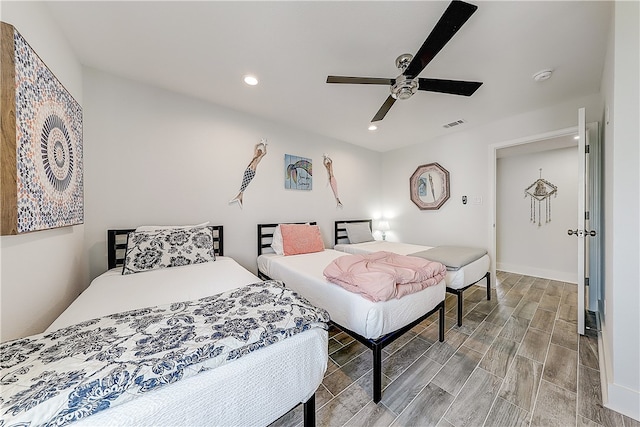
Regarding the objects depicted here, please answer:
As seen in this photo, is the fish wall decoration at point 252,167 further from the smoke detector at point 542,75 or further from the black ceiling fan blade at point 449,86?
the smoke detector at point 542,75

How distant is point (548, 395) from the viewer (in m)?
1.46

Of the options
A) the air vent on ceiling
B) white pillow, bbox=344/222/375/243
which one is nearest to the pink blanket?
white pillow, bbox=344/222/375/243

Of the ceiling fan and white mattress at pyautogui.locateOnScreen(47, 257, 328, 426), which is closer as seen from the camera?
white mattress at pyautogui.locateOnScreen(47, 257, 328, 426)

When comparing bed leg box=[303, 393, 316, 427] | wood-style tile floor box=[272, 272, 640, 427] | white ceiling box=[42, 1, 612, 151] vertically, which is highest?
white ceiling box=[42, 1, 612, 151]

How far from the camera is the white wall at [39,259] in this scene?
3.68 feet

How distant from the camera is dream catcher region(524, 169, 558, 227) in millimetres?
3784

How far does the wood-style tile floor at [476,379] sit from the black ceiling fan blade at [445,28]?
2223mm

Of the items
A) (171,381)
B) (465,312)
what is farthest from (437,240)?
(171,381)

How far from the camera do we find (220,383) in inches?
32.1

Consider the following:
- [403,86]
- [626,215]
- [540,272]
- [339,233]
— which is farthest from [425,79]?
[540,272]

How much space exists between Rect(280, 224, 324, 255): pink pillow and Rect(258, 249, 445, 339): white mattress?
569 mm

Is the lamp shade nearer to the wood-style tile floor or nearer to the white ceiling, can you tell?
the wood-style tile floor

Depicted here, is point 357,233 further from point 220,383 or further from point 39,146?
point 39,146

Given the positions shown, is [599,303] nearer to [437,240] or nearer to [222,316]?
[437,240]
